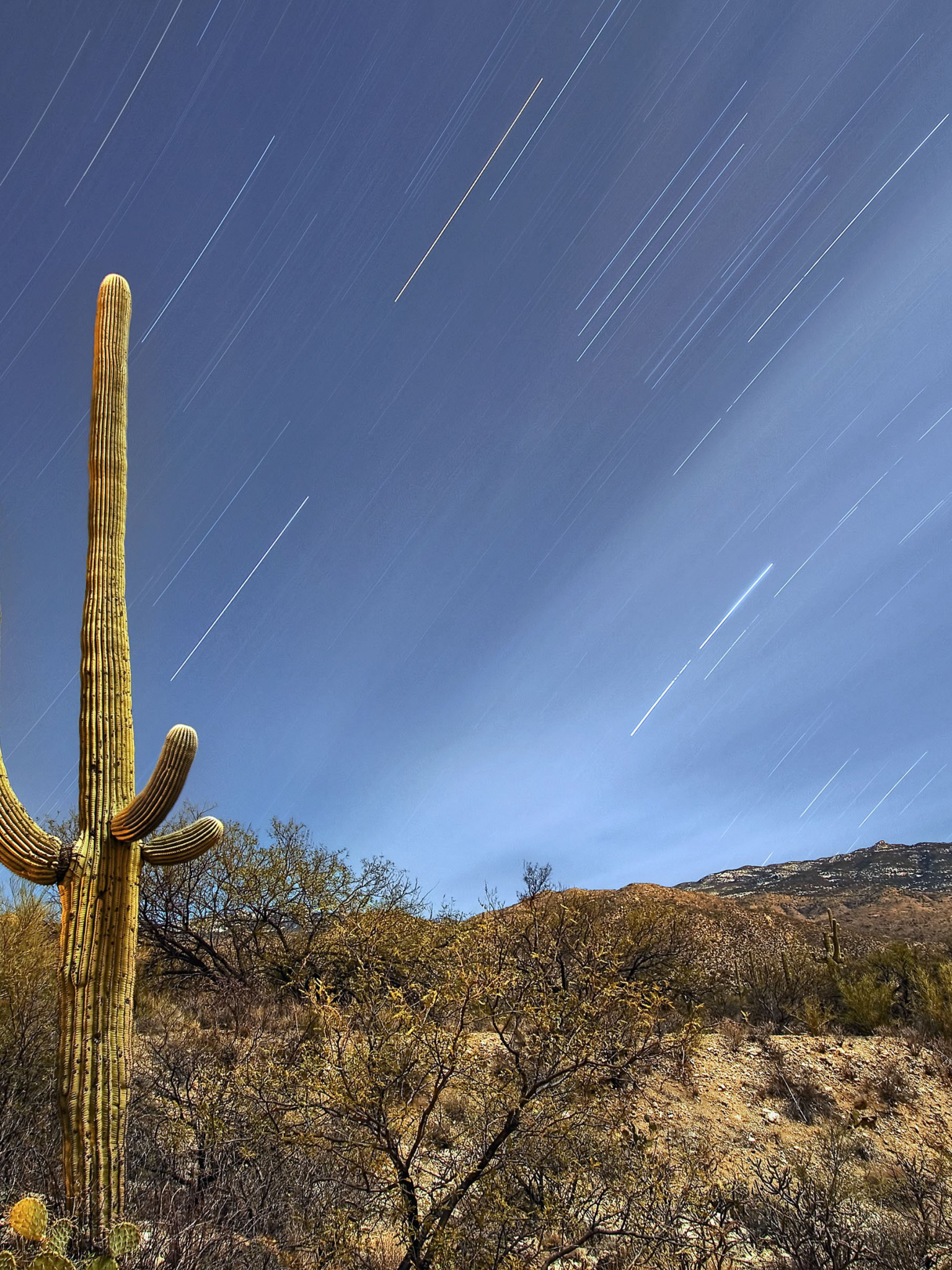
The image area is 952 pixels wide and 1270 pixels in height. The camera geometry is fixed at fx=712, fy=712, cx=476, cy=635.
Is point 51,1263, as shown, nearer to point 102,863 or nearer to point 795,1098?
point 102,863

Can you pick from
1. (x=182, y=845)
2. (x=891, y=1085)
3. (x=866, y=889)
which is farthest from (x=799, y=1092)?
(x=866, y=889)

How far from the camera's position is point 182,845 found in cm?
566

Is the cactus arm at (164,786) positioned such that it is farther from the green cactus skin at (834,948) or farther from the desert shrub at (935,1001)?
the green cactus skin at (834,948)

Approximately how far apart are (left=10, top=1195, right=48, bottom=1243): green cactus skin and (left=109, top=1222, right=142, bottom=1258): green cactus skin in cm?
39

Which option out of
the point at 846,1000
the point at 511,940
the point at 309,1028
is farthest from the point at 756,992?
the point at 309,1028

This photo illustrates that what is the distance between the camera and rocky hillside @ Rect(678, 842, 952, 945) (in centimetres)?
3088

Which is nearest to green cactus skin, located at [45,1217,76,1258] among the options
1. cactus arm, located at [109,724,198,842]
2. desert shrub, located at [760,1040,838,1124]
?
cactus arm, located at [109,724,198,842]

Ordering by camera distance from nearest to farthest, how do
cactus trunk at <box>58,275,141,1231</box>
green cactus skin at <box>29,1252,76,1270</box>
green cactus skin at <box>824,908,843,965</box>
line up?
green cactus skin at <box>29,1252,76,1270</box>, cactus trunk at <box>58,275,141,1231</box>, green cactus skin at <box>824,908,843,965</box>

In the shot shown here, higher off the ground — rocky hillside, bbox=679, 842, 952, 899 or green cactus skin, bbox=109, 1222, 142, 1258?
rocky hillside, bbox=679, 842, 952, 899

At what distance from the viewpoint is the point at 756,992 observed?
15430mm

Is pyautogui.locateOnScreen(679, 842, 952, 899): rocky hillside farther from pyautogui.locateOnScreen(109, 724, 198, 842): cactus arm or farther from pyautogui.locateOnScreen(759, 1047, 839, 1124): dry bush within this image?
pyautogui.locateOnScreen(109, 724, 198, 842): cactus arm

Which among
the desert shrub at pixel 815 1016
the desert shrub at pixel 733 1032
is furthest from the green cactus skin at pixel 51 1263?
the desert shrub at pixel 815 1016

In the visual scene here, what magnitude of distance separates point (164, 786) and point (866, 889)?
48.8 meters

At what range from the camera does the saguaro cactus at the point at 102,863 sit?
16.0 feet
